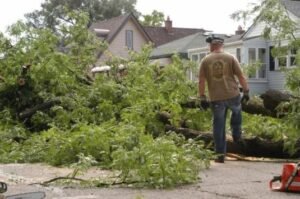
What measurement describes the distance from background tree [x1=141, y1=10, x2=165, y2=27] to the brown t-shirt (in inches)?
2742

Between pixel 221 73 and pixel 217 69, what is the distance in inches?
3.0

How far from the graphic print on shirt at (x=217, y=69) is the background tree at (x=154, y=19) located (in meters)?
69.7

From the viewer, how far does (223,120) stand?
7.66 metres

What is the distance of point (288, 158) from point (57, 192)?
149 inches

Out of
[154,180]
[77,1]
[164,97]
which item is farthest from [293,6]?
[77,1]

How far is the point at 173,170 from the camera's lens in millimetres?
5840

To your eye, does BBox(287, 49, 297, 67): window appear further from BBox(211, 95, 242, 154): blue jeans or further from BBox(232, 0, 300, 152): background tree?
BBox(211, 95, 242, 154): blue jeans

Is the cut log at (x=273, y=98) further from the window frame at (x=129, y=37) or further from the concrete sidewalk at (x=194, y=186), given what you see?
the window frame at (x=129, y=37)

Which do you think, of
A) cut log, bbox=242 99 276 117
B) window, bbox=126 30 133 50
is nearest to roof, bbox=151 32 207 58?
window, bbox=126 30 133 50

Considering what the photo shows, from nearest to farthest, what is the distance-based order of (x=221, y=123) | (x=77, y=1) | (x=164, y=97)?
(x=221, y=123)
(x=164, y=97)
(x=77, y=1)

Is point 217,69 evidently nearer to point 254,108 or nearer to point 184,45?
point 254,108

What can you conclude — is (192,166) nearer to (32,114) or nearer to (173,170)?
(173,170)

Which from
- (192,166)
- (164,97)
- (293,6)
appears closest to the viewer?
(192,166)

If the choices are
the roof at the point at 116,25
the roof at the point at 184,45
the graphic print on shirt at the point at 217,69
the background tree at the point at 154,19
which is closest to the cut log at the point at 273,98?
the graphic print on shirt at the point at 217,69
